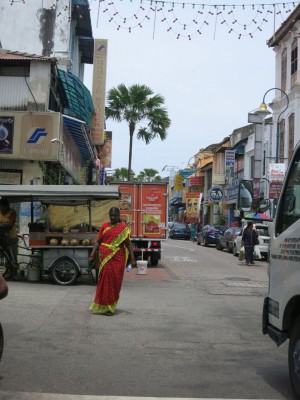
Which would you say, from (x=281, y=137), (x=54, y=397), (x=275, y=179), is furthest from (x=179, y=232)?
(x=54, y=397)

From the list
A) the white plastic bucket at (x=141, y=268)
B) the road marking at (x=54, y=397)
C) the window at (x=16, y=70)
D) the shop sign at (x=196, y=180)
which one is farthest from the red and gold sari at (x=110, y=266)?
the shop sign at (x=196, y=180)

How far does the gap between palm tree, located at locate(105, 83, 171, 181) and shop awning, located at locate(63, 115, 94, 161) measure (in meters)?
5.08

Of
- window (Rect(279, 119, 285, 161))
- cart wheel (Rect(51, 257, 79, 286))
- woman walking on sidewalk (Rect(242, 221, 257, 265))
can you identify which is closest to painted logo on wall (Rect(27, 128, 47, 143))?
cart wheel (Rect(51, 257, 79, 286))

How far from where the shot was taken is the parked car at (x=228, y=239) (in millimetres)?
27153

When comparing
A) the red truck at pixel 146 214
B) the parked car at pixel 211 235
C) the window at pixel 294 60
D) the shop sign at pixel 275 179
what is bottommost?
the parked car at pixel 211 235

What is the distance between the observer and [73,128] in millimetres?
21109

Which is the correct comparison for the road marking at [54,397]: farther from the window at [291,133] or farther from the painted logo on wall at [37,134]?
the window at [291,133]

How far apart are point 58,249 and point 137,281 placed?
2550mm

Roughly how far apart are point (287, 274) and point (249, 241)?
1548 cm

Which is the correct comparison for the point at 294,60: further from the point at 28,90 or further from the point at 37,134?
the point at 37,134

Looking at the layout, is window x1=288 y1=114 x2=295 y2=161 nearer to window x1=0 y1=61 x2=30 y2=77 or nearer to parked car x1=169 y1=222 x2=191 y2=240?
window x1=0 y1=61 x2=30 y2=77

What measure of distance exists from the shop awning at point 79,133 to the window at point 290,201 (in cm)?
1499

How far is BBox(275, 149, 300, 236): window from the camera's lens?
492 cm

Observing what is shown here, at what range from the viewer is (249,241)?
2011 centimetres
